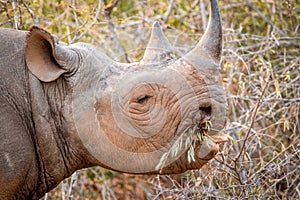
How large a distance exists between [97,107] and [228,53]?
109 inches

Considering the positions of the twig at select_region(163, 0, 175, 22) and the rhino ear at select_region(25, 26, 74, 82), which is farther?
the twig at select_region(163, 0, 175, 22)

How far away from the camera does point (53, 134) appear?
150 inches

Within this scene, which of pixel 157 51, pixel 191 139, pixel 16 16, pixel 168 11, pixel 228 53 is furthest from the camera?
pixel 168 11

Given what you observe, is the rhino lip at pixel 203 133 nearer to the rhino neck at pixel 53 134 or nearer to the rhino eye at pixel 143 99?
the rhino eye at pixel 143 99

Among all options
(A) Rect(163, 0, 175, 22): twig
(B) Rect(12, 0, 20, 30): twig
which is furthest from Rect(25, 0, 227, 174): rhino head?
(A) Rect(163, 0, 175, 22): twig

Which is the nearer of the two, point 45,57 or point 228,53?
point 45,57

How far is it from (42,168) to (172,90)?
0.86 meters

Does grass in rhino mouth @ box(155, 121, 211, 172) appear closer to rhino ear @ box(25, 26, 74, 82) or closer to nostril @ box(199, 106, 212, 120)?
nostril @ box(199, 106, 212, 120)

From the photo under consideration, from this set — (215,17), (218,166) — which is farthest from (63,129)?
(218,166)

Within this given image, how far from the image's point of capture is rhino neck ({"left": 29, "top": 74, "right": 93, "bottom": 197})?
376cm

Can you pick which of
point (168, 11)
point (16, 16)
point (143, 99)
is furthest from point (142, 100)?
point (168, 11)

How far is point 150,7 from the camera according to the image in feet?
24.8

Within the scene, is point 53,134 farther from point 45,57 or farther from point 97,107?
point 45,57

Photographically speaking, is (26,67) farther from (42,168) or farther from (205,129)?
(205,129)
